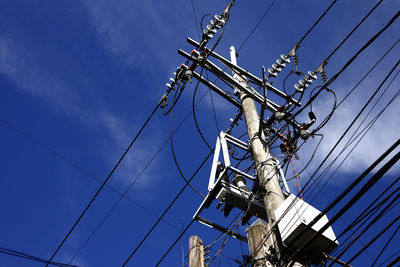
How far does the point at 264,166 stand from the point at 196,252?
74.3 inches

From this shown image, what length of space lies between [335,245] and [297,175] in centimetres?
181

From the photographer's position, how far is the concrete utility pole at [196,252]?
22.3ft

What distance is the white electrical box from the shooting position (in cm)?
548

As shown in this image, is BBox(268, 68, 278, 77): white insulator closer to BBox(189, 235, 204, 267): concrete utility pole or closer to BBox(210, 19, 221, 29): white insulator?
BBox(210, 19, 221, 29): white insulator

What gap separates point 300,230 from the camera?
18.0 ft

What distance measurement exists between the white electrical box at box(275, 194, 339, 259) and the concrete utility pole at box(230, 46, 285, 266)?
21 centimetres

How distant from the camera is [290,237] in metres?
5.54

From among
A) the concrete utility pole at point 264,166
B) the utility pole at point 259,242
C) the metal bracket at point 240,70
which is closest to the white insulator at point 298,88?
the metal bracket at point 240,70

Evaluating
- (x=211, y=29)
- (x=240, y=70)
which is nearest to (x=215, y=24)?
(x=211, y=29)

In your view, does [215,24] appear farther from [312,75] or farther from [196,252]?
[196,252]

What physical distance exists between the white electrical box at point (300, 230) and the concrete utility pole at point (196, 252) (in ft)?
5.93

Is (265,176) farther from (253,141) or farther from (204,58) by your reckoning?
(204,58)

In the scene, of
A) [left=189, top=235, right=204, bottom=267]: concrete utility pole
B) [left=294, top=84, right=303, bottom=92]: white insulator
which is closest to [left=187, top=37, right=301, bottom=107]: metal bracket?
[left=294, top=84, right=303, bottom=92]: white insulator

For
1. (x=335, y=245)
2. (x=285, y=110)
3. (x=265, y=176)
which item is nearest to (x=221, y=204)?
(x=265, y=176)
